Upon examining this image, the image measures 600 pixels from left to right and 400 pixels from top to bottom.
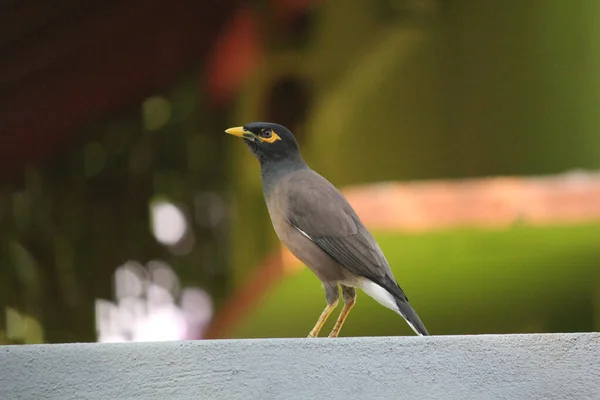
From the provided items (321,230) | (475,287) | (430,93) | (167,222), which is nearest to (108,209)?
(167,222)

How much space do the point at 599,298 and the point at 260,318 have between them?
54.7 inches

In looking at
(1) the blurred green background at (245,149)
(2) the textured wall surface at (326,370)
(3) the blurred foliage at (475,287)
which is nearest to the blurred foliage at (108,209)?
(1) the blurred green background at (245,149)

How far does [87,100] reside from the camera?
4.62 m

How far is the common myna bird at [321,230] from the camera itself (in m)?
2.15

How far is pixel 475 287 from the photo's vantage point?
3.68m

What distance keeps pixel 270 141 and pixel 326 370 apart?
768 millimetres

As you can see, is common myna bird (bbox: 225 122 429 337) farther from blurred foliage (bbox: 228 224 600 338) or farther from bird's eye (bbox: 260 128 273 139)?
blurred foliage (bbox: 228 224 600 338)

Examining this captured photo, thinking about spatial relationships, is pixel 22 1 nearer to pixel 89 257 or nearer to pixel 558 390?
pixel 89 257

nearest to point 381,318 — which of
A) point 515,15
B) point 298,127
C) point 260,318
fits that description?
point 260,318

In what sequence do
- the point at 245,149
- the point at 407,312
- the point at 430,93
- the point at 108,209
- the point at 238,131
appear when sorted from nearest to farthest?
1. the point at 407,312
2. the point at 238,131
3. the point at 430,93
4. the point at 245,149
5. the point at 108,209

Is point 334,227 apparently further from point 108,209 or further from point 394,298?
point 108,209

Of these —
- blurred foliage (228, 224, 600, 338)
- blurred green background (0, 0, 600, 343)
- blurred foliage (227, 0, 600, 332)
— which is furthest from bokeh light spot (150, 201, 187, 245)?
blurred foliage (228, 224, 600, 338)

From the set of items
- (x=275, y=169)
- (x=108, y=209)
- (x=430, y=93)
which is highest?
(x=430, y=93)

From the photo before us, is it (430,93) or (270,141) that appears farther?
(430,93)
